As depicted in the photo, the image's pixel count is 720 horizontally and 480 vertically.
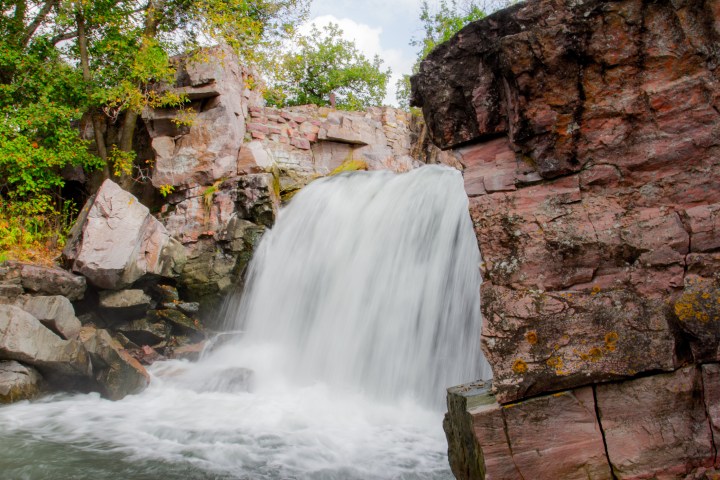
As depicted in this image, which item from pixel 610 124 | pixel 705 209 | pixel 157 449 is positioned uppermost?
pixel 610 124

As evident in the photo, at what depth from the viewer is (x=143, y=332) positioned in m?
8.97

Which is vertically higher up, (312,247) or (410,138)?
(410,138)

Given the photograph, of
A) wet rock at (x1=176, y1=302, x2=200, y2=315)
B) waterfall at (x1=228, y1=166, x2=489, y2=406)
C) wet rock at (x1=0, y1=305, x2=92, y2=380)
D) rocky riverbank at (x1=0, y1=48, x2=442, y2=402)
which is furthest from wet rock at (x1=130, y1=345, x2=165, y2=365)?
waterfall at (x1=228, y1=166, x2=489, y2=406)

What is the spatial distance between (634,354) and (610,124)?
1.31 meters

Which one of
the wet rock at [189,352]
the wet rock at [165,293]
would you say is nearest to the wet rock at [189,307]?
the wet rock at [165,293]

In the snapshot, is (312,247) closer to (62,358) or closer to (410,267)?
(410,267)

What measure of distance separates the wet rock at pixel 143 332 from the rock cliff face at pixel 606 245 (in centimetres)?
741

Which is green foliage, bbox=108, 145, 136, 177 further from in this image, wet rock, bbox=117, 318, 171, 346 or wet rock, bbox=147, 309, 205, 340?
wet rock, bbox=117, 318, 171, 346

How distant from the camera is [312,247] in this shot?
991 cm

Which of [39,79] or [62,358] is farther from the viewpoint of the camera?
[39,79]

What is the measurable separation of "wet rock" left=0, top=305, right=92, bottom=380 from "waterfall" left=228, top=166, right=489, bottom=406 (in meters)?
3.02

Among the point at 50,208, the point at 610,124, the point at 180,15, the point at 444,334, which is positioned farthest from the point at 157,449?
the point at 180,15

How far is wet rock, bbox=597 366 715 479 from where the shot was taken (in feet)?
8.52

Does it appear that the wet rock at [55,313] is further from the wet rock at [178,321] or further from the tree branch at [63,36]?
the tree branch at [63,36]
